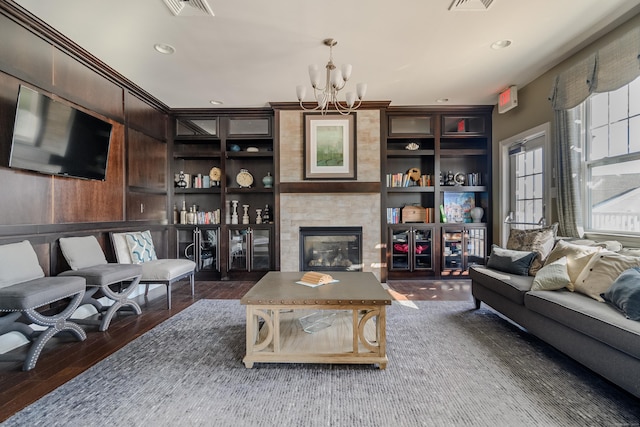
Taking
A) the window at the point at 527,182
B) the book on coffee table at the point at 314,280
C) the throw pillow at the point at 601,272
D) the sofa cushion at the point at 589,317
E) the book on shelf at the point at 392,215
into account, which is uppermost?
the window at the point at 527,182

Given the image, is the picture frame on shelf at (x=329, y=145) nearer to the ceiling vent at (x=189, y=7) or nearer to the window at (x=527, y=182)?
the ceiling vent at (x=189, y=7)

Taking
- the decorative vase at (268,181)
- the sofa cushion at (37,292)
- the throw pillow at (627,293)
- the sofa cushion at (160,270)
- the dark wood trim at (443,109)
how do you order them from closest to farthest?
the throw pillow at (627,293) → the sofa cushion at (37,292) → the sofa cushion at (160,270) → the dark wood trim at (443,109) → the decorative vase at (268,181)

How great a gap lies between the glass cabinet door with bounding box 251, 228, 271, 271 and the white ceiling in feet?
7.03

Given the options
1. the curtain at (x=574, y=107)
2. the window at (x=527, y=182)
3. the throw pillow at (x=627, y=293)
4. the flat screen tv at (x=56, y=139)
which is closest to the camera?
the throw pillow at (x=627, y=293)

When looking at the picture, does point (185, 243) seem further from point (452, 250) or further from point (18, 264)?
point (452, 250)

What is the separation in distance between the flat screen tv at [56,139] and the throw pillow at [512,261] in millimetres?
4355

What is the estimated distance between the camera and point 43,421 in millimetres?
1439

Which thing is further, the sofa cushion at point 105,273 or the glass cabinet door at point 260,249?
the glass cabinet door at point 260,249

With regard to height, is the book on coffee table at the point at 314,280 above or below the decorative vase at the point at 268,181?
below

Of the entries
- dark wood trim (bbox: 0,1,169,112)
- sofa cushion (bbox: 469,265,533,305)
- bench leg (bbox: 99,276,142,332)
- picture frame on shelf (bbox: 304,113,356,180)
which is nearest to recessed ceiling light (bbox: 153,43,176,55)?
dark wood trim (bbox: 0,1,169,112)

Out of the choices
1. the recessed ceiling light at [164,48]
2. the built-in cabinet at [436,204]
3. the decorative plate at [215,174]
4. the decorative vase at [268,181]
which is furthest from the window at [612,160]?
the decorative plate at [215,174]

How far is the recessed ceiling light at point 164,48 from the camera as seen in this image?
9.10ft

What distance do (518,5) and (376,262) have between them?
10.7 ft

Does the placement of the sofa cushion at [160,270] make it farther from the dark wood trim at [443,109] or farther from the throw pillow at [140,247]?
the dark wood trim at [443,109]
